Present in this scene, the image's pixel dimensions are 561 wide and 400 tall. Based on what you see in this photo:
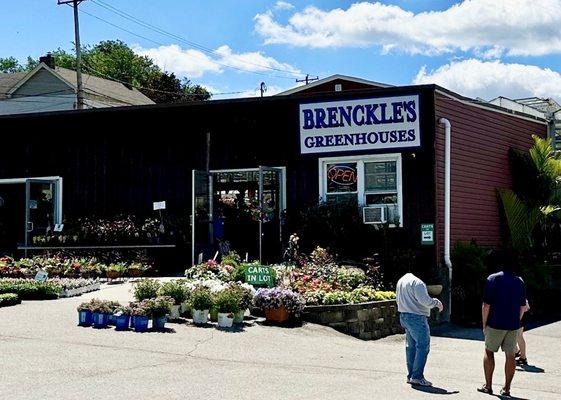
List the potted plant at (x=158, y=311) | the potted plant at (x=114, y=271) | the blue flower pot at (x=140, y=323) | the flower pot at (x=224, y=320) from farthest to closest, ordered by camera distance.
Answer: the potted plant at (x=114, y=271)
the flower pot at (x=224, y=320)
the potted plant at (x=158, y=311)
the blue flower pot at (x=140, y=323)

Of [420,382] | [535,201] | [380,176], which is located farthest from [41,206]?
[420,382]

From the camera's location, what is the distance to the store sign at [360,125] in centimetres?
1956

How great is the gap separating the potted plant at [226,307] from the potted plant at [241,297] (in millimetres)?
117

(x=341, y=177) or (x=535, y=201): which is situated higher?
(x=341, y=177)

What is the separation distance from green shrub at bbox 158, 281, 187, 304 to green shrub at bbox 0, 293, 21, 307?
10.1ft

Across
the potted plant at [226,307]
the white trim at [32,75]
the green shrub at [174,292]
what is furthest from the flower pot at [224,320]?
the white trim at [32,75]

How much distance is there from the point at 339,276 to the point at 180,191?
6.89 m

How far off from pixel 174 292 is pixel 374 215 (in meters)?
6.51

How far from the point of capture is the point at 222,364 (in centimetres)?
1098

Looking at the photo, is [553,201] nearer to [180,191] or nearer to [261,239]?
[261,239]

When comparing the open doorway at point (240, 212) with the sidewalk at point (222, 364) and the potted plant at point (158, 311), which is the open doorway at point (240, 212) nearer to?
the sidewalk at point (222, 364)

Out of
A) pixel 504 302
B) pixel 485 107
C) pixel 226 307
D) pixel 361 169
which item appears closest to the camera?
pixel 504 302

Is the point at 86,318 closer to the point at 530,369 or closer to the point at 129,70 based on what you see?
the point at 530,369

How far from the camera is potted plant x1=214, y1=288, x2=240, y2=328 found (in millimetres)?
13750
